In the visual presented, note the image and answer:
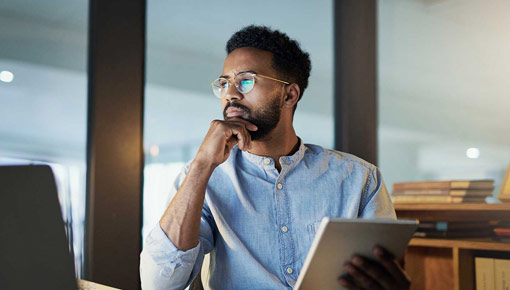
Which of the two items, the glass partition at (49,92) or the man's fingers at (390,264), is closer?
the man's fingers at (390,264)

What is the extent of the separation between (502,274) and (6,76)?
2.26 metres

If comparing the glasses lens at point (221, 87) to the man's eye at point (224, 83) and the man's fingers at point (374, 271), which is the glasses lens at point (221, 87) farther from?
the man's fingers at point (374, 271)

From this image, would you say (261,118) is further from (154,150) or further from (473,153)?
(473,153)

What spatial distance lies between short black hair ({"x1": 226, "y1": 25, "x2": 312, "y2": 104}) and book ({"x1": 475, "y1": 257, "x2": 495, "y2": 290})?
1193 millimetres

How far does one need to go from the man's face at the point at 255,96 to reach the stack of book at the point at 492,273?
1.25 m

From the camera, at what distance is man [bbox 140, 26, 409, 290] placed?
1.61m

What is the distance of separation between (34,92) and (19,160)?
29 cm

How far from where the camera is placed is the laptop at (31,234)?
0.85 metres

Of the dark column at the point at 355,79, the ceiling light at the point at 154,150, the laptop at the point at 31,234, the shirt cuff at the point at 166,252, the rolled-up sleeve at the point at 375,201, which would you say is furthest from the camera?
the dark column at the point at 355,79

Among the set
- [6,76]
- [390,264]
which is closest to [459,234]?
[390,264]

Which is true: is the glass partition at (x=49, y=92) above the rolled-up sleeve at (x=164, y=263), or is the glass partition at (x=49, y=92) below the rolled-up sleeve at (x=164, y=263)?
above

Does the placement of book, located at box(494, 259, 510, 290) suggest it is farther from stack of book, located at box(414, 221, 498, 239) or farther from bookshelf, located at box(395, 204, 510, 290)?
stack of book, located at box(414, 221, 498, 239)

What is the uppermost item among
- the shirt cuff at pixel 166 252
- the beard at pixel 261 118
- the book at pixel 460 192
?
the beard at pixel 261 118

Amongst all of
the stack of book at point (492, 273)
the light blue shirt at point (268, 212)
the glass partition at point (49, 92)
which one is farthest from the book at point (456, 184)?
the glass partition at point (49, 92)
